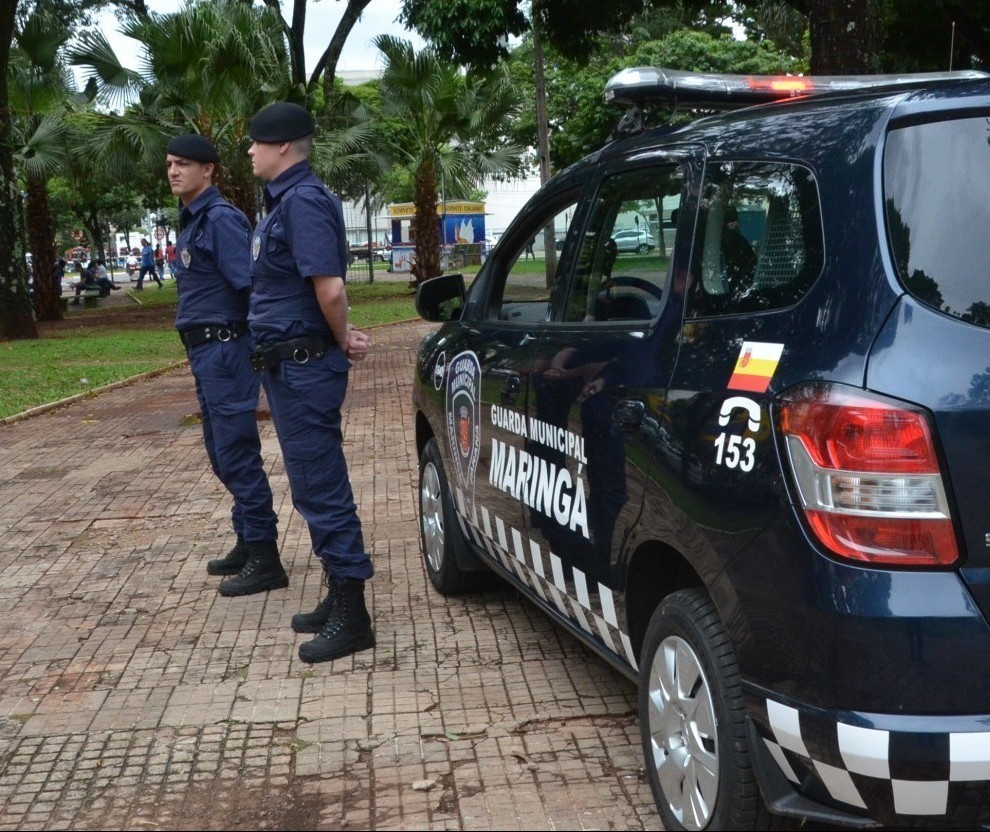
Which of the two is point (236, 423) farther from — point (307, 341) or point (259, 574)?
point (307, 341)

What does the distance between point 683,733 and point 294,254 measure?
7.73ft

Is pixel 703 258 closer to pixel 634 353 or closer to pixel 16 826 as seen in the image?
pixel 634 353

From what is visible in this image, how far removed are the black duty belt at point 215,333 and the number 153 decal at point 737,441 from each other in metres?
3.31

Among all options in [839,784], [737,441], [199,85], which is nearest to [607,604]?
[737,441]

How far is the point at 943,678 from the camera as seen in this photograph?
2.43 m

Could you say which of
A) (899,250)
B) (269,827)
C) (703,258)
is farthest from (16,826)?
(899,250)

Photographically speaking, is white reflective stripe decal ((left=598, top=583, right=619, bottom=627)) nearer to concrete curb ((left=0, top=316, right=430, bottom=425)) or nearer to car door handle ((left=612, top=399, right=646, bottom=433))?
car door handle ((left=612, top=399, right=646, bottom=433))

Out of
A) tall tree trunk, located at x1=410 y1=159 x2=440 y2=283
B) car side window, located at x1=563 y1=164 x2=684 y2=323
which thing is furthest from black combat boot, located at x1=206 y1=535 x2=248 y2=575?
tall tree trunk, located at x1=410 y1=159 x2=440 y2=283

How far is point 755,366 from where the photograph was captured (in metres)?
2.74

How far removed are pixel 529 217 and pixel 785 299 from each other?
1904 millimetres

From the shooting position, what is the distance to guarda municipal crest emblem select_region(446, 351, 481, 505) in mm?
4672

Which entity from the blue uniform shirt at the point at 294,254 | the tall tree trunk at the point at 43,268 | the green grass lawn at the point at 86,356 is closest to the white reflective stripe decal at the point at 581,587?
the blue uniform shirt at the point at 294,254

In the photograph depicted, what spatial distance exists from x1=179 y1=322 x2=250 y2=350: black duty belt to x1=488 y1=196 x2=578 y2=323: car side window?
134cm

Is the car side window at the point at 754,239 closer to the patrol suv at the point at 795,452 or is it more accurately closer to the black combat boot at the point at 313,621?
the patrol suv at the point at 795,452
